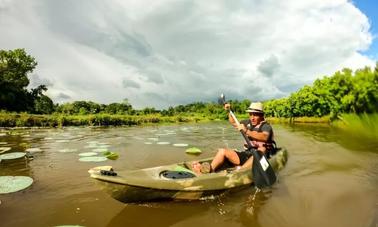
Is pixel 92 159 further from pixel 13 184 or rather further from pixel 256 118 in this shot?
pixel 256 118

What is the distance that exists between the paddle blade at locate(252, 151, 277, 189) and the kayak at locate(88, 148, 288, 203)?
0.13m

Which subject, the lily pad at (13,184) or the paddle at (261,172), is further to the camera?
the paddle at (261,172)

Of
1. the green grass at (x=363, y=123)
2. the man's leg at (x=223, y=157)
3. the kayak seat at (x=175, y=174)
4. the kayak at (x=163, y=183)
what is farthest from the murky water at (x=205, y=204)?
the green grass at (x=363, y=123)

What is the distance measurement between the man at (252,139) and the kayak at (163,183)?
642mm

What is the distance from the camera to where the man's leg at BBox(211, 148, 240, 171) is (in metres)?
6.55

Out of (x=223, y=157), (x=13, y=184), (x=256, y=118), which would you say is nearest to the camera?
(x=13, y=184)

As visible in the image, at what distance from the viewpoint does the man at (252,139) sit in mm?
6588

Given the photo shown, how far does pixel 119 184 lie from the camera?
175 inches

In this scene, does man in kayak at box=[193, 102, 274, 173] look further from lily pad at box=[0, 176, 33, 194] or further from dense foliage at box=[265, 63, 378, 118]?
lily pad at box=[0, 176, 33, 194]

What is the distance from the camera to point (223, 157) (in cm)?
658

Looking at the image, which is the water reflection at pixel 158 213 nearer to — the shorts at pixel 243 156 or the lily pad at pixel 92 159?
the shorts at pixel 243 156

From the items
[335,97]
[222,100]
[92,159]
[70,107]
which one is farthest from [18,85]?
[335,97]

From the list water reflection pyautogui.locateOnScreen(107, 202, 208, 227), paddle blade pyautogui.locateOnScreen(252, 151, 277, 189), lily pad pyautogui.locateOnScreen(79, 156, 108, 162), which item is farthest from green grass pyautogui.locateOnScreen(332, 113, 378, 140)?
lily pad pyautogui.locateOnScreen(79, 156, 108, 162)

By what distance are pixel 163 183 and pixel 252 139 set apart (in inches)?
120
